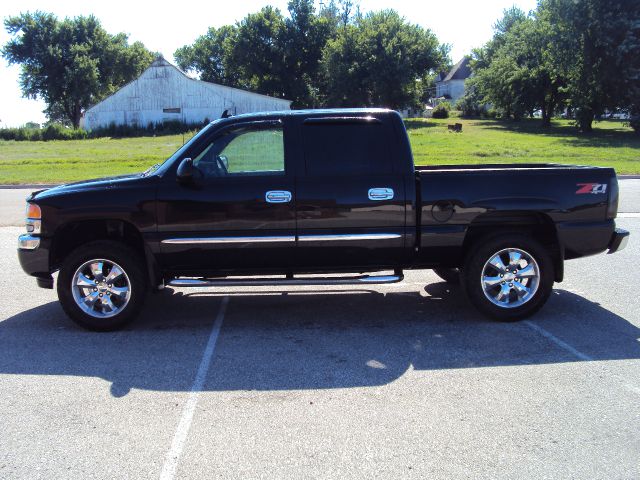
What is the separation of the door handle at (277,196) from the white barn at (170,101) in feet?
162

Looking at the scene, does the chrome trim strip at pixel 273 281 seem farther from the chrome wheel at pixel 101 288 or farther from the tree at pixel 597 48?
the tree at pixel 597 48

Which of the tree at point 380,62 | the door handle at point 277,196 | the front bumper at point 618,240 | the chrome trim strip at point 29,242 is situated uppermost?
the tree at point 380,62

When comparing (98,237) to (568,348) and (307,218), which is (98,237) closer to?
(307,218)

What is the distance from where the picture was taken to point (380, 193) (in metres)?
5.52

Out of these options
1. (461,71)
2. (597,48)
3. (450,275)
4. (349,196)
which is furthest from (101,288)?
(461,71)

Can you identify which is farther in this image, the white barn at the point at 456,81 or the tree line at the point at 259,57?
the white barn at the point at 456,81

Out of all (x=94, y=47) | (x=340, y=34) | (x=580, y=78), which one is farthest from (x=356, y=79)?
(x=94, y=47)

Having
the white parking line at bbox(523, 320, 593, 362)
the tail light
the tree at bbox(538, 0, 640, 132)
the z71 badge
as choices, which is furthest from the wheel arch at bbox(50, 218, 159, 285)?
the tree at bbox(538, 0, 640, 132)

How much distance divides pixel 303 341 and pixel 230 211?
4.54 ft

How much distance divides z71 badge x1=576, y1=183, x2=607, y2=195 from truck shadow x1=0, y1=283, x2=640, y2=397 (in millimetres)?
1267

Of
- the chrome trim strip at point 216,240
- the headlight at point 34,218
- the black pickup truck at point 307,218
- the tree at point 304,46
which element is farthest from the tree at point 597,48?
the headlight at point 34,218

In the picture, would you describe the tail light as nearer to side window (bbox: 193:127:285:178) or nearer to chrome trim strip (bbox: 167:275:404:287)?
chrome trim strip (bbox: 167:275:404:287)

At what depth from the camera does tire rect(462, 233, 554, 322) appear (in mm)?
5664

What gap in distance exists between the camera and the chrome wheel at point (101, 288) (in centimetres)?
555
